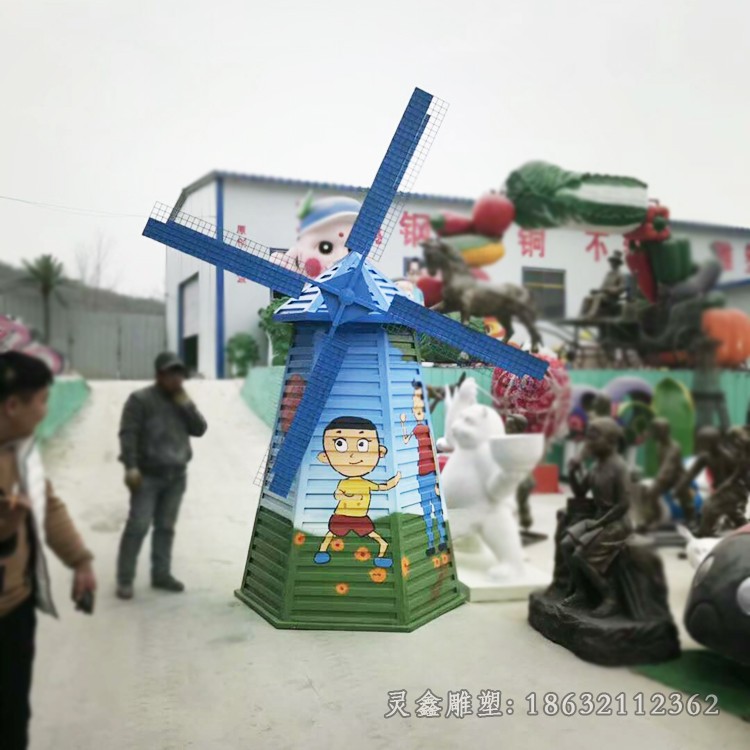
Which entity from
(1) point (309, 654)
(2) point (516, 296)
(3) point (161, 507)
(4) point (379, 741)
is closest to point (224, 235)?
(3) point (161, 507)

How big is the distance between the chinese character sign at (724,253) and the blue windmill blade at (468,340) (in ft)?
2.31

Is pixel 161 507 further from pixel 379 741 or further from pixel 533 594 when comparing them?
pixel 533 594

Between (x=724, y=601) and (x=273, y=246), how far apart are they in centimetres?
178

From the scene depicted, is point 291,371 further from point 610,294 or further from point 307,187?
point 610,294

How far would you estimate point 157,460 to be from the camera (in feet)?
5.61

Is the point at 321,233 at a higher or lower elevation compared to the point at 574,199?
lower

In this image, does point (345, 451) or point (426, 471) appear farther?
point (426, 471)

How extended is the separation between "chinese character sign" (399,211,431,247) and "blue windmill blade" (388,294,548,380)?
0.62 ft

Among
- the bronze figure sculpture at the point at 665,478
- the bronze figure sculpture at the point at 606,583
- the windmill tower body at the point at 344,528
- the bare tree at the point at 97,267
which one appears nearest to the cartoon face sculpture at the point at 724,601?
the bronze figure sculpture at the point at 606,583

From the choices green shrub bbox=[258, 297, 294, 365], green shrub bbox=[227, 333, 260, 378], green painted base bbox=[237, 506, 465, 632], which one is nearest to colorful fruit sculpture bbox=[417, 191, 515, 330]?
green shrub bbox=[258, 297, 294, 365]

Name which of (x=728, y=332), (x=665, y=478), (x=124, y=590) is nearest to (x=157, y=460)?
(x=124, y=590)

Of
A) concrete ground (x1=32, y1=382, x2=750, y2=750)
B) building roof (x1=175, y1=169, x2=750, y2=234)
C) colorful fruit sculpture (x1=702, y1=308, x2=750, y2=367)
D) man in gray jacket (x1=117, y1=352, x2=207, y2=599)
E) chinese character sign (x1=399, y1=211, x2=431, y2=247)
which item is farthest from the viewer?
colorful fruit sculpture (x1=702, y1=308, x2=750, y2=367)

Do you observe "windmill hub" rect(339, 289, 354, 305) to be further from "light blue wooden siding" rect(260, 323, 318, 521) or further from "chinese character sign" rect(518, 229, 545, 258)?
"chinese character sign" rect(518, 229, 545, 258)

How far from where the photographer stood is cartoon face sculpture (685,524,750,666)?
79.2 inches
